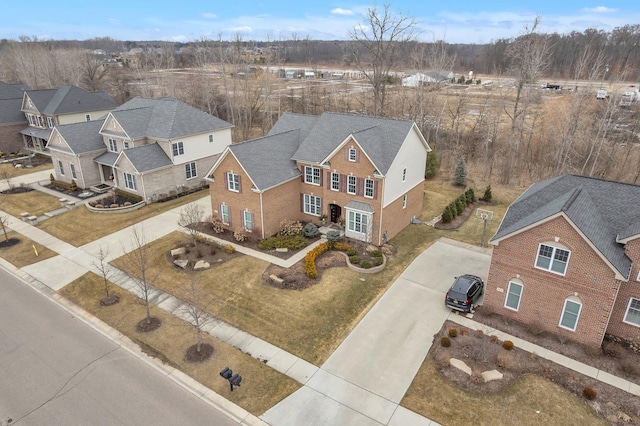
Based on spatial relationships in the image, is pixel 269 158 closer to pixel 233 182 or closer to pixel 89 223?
pixel 233 182

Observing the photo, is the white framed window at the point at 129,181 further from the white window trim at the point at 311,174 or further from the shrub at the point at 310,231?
the shrub at the point at 310,231

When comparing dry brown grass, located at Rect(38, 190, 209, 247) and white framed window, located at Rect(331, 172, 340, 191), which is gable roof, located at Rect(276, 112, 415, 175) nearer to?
white framed window, located at Rect(331, 172, 340, 191)

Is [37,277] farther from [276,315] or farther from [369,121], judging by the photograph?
[369,121]

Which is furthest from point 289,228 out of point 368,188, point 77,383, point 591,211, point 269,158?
point 591,211

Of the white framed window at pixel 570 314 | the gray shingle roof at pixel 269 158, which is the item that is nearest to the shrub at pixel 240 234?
the gray shingle roof at pixel 269 158

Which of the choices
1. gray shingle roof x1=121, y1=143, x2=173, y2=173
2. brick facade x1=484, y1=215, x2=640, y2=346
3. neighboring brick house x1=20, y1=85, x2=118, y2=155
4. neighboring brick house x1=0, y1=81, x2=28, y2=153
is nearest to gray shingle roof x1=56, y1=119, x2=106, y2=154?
gray shingle roof x1=121, y1=143, x2=173, y2=173

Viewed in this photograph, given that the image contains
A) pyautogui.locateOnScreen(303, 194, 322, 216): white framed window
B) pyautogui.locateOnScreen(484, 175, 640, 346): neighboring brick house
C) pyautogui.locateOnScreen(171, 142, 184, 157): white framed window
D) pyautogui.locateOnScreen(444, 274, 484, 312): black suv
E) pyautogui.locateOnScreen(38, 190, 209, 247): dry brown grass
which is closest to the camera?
pyautogui.locateOnScreen(484, 175, 640, 346): neighboring brick house

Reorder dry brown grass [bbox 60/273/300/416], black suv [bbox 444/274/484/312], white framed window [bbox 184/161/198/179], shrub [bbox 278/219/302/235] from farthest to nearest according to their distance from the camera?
white framed window [bbox 184/161/198/179] < shrub [bbox 278/219/302/235] < black suv [bbox 444/274/484/312] < dry brown grass [bbox 60/273/300/416]
